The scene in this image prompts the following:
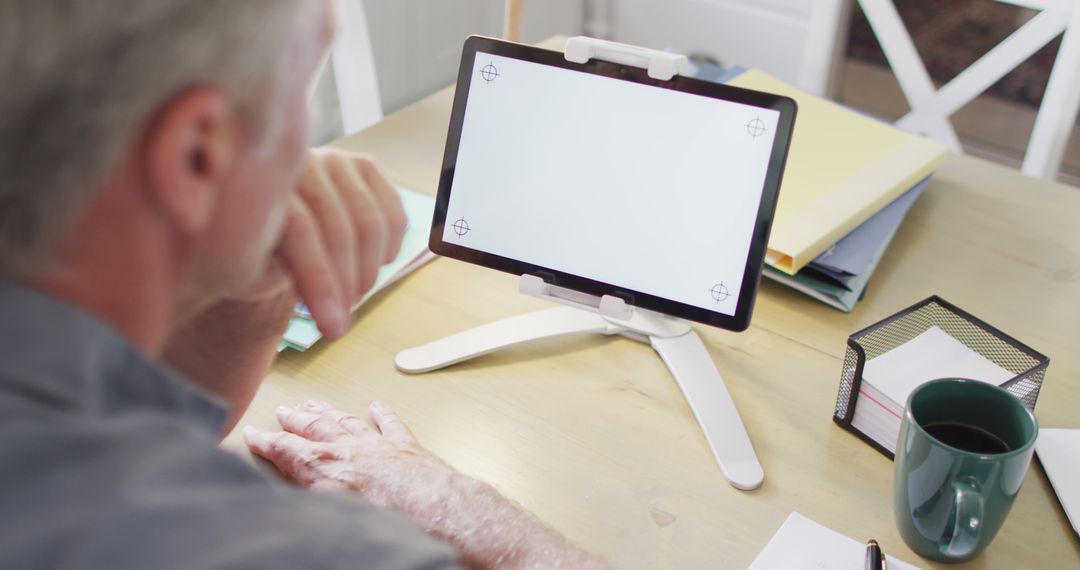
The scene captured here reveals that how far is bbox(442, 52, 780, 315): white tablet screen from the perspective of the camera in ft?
3.03

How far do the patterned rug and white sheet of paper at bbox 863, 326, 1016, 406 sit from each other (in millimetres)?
2083

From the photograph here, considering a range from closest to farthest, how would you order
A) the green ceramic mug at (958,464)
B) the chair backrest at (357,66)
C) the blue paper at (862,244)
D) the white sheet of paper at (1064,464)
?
the green ceramic mug at (958,464) < the white sheet of paper at (1064,464) < the blue paper at (862,244) < the chair backrest at (357,66)

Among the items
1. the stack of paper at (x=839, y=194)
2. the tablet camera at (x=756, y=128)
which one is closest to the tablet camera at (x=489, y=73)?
the tablet camera at (x=756, y=128)

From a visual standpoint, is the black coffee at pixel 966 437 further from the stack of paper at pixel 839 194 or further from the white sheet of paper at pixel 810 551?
the stack of paper at pixel 839 194

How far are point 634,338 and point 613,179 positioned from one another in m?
0.20

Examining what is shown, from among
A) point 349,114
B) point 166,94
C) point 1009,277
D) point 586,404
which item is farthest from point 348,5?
point 166,94

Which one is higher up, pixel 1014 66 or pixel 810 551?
pixel 1014 66

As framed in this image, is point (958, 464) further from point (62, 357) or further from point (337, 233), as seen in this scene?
point (62, 357)

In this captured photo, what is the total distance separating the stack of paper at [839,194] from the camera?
1113 millimetres

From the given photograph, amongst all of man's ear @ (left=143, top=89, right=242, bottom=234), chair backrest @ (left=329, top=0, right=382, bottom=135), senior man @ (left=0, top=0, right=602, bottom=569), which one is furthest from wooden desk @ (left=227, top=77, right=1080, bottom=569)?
chair backrest @ (left=329, top=0, right=382, bottom=135)

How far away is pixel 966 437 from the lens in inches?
32.4

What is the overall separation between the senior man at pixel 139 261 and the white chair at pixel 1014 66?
1.40 m

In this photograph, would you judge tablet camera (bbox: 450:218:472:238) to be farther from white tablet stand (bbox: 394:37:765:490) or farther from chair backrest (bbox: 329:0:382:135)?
chair backrest (bbox: 329:0:382:135)

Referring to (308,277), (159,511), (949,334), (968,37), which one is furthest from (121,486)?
(968,37)
